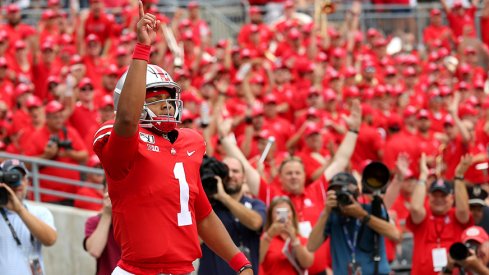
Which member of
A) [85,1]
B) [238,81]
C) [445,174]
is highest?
[85,1]

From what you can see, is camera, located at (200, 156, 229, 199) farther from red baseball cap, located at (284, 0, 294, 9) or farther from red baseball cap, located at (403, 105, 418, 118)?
red baseball cap, located at (284, 0, 294, 9)

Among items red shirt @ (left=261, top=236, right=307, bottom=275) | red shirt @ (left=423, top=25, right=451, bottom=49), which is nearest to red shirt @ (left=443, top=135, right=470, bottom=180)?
red shirt @ (left=261, top=236, right=307, bottom=275)

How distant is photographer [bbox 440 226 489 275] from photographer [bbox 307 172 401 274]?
1.64ft

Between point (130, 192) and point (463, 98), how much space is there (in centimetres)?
1236

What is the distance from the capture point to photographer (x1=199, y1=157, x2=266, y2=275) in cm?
921

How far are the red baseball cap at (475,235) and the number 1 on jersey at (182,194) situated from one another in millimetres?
3831

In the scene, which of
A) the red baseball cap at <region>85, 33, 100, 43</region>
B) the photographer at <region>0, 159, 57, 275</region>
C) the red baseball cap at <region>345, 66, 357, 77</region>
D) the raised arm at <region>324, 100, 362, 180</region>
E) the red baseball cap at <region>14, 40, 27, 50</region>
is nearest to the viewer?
the photographer at <region>0, 159, 57, 275</region>

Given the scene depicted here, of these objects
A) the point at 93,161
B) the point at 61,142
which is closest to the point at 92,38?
the point at 61,142

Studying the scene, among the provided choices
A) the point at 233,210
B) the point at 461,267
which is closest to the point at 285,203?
the point at 233,210

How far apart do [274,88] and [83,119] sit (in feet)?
13.9

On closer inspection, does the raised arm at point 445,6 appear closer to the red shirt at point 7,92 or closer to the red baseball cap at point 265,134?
the red baseball cap at point 265,134

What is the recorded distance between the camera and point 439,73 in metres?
19.9

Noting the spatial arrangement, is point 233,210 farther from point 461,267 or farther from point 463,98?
point 463,98

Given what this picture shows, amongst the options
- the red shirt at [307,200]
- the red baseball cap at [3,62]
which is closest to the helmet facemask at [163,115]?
the red shirt at [307,200]
